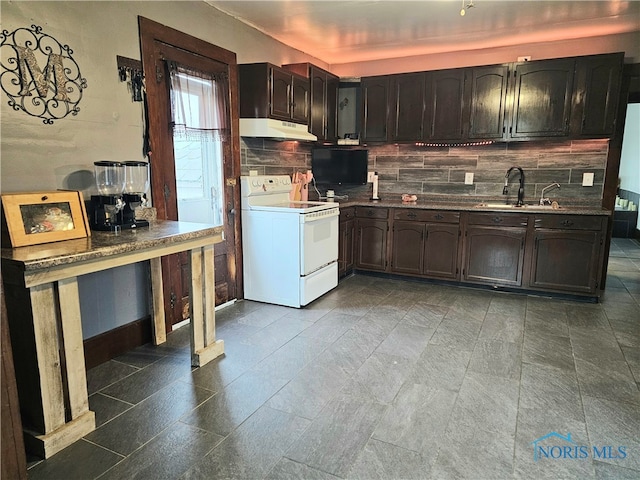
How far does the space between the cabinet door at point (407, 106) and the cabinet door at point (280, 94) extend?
1.36 m

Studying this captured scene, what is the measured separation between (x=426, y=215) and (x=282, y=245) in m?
1.68

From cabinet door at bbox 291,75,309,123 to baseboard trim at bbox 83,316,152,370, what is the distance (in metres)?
2.40

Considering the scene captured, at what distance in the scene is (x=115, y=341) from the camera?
9.14 ft

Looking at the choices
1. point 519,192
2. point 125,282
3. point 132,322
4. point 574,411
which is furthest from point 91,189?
point 519,192

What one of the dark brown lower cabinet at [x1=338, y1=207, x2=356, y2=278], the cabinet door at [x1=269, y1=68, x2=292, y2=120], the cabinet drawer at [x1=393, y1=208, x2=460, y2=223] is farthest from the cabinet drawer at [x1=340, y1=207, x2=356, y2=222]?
the cabinet door at [x1=269, y1=68, x2=292, y2=120]

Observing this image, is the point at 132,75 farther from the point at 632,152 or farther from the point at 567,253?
the point at 632,152

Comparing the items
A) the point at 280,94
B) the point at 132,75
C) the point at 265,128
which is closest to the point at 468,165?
the point at 280,94

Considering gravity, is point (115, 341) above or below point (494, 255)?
below

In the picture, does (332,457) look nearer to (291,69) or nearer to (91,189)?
(91,189)

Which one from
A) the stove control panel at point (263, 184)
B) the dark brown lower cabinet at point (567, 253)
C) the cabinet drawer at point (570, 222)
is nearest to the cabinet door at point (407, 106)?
the stove control panel at point (263, 184)

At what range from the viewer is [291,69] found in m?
4.36

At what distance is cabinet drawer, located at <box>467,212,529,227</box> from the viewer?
4.05 m

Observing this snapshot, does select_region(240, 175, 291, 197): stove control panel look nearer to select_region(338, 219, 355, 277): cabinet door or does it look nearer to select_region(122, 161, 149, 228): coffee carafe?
select_region(338, 219, 355, 277): cabinet door

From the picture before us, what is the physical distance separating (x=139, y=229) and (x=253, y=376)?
1.12m
